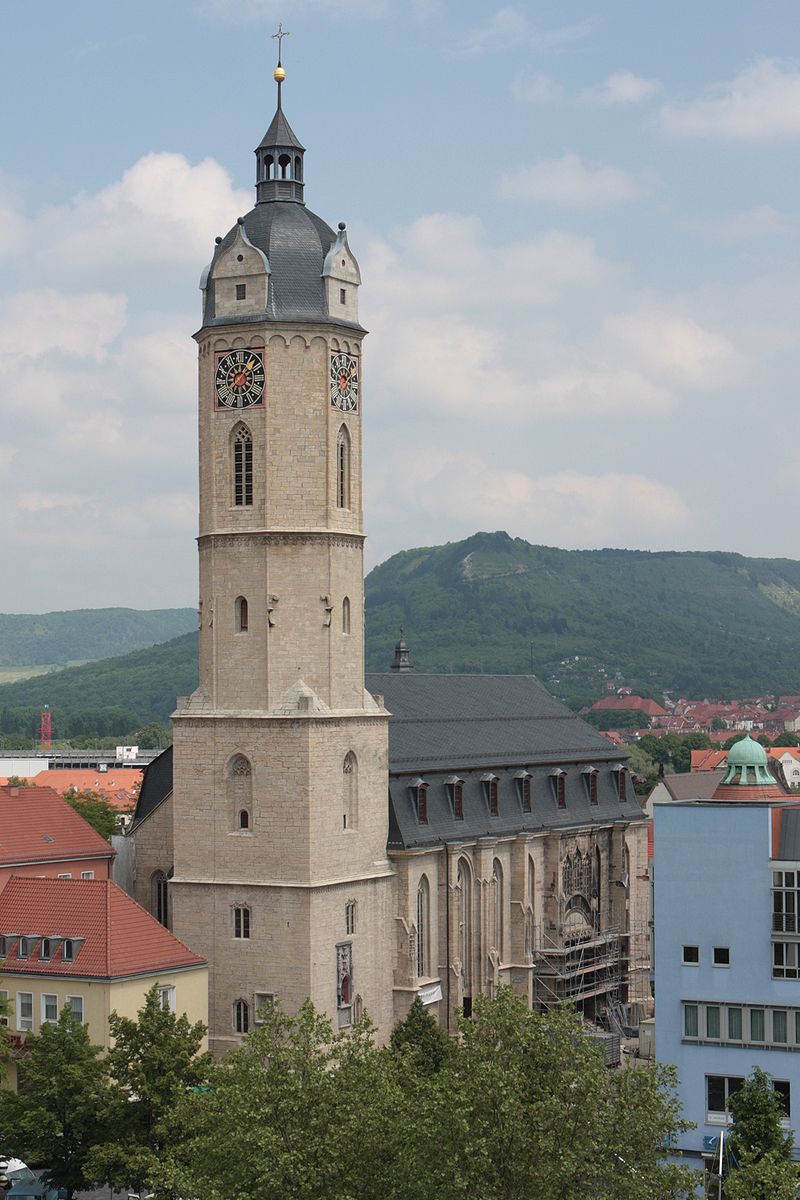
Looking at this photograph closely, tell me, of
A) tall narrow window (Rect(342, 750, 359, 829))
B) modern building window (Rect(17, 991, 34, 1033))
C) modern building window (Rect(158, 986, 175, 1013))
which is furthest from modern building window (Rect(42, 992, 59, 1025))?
tall narrow window (Rect(342, 750, 359, 829))

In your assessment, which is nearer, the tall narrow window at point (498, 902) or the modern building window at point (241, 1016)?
the modern building window at point (241, 1016)

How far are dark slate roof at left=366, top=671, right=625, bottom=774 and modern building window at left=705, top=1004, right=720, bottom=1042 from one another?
18.6 m

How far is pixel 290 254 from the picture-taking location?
245ft

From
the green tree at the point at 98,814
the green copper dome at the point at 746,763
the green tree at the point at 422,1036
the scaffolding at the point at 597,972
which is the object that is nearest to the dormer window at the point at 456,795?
the scaffolding at the point at 597,972

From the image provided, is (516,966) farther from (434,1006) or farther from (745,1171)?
(745,1171)

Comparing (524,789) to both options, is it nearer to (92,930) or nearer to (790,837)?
(790,837)

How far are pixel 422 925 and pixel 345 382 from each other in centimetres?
2335

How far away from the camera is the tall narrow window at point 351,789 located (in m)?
74.1

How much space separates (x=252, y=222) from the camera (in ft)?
248

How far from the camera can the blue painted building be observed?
65.2m

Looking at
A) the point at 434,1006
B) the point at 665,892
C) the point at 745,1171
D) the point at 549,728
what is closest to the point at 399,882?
the point at 434,1006

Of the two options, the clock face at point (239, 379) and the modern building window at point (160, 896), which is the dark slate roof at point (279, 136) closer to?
the clock face at point (239, 379)

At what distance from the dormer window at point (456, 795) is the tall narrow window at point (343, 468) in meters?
14.9

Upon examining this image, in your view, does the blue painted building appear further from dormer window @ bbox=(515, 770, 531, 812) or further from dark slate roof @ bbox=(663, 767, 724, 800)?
dark slate roof @ bbox=(663, 767, 724, 800)
